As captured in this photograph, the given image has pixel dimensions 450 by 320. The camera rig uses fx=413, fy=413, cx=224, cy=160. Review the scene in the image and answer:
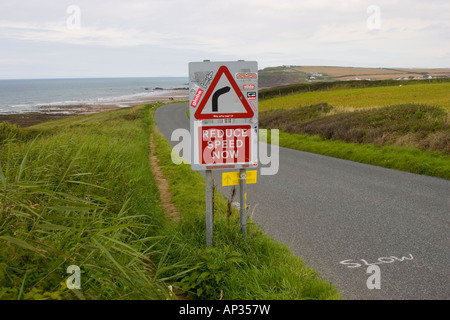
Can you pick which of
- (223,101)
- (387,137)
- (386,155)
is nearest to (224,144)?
(223,101)

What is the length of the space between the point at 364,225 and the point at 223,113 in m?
3.38

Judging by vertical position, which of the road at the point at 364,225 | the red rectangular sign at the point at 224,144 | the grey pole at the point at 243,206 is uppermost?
the red rectangular sign at the point at 224,144

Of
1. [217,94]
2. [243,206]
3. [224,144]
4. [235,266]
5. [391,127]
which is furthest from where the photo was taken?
[391,127]

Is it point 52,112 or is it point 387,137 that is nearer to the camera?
point 387,137

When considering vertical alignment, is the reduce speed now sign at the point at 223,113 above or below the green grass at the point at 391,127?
above

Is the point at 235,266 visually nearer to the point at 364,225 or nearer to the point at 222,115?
the point at 222,115

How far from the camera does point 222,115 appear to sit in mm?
4859

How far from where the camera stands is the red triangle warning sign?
480 centimetres

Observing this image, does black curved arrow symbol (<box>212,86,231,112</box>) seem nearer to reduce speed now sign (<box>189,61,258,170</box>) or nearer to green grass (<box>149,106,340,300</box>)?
reduce speed now sign (<box>189,61,258,170</box>)

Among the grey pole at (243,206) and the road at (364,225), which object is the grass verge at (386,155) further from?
the grey pole at (243,206)

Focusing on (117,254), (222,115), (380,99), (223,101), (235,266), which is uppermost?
(380,99)

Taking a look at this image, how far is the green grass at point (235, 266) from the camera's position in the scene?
12.8ft

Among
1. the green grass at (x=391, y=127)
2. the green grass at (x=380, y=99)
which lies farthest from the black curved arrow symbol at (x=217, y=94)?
the green grass at (x=380, y=99)
